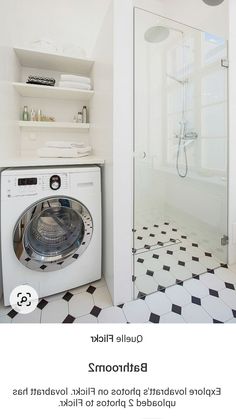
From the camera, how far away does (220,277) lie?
1736mm

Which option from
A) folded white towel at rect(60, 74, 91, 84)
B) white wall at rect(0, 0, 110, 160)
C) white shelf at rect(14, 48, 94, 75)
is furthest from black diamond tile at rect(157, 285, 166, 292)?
white shelf at rect(14, 48, 94, 75)

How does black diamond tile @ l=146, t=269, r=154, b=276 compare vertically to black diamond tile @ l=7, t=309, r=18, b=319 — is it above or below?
above

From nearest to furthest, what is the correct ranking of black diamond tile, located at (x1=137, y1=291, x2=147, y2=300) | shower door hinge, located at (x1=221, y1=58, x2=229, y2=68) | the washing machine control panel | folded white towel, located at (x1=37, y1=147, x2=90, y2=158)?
the washing machine control panel, black diamond tile, located at (x1=137, y1=291, x2=147, y2=300), folded white towel, located at (x1=37, y1=147, x2=90, y2=158), shower door hinge, located at (x1=221, y1=58, x2=229, y2=68)

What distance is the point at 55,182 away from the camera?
136cm

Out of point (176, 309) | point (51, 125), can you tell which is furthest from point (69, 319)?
point (51, 125)

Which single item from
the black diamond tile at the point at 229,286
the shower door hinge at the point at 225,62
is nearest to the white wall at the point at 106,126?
the black diamond tile at the point at 229,286

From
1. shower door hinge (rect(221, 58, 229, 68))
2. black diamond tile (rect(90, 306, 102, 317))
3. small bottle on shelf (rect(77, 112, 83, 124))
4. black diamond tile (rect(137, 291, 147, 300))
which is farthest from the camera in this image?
small bottle on shelf (rect(77, 112, 83, 124))

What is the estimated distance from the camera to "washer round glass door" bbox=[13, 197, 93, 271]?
1.32 meters

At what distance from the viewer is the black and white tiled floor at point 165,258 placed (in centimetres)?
159

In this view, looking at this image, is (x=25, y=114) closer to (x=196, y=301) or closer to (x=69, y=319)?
(x=69, y=319)

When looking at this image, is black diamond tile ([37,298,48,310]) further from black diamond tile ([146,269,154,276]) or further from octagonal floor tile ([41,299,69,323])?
black diamond tile ([146,269,154,276])

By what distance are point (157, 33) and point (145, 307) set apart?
6.91 ft

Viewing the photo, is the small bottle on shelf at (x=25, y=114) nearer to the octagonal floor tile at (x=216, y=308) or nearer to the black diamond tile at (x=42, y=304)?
the black diamond tile at (x=42, y=304)
